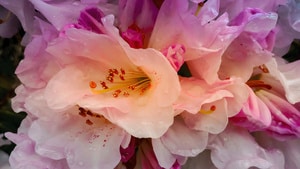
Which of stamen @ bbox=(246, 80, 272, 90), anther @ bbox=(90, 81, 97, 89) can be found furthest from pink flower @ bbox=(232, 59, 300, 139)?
anther @ bbox=(90, 81, 97, 89)

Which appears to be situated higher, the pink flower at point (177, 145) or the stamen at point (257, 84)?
the stamen at point (257, 84)

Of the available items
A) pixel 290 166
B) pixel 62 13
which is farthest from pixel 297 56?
pixel 62 13

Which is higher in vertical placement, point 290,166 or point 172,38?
point 172,38

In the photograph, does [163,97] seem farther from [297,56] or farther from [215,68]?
[297,56]

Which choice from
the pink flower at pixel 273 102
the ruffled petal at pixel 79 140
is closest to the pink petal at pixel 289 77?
the pink flower at pixel 273 102

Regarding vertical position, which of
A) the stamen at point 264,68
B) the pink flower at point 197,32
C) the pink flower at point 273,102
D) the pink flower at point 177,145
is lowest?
the pink flower at point 177,145

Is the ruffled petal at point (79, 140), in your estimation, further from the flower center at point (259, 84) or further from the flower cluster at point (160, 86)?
the flower center at point (259, 84)

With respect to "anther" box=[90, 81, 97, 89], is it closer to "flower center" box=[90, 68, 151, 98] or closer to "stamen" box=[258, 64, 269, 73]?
"flower center" box=[90, 68, 151, 98]

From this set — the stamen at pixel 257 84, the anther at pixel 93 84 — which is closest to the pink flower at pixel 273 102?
the stamen at pixel 257 84
